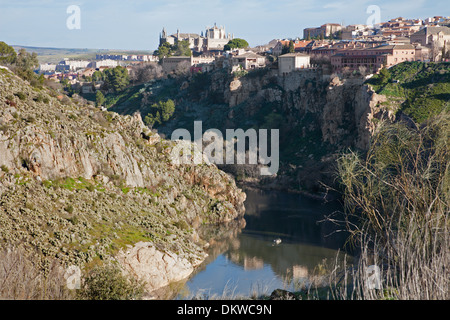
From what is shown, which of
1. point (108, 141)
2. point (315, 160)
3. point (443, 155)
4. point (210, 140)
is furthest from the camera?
point (210, 140)

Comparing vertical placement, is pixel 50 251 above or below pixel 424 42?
below

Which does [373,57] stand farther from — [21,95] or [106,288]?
[106,288]

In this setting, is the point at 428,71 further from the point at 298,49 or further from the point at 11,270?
the point at 11,270

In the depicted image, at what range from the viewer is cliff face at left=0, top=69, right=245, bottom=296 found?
35.0m

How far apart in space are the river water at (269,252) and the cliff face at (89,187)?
6.45 feet

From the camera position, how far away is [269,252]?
143 ft

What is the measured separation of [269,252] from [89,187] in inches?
535

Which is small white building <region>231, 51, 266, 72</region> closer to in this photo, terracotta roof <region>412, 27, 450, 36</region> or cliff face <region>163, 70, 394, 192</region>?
cliff face <region>163, 70, 394, 192</region>

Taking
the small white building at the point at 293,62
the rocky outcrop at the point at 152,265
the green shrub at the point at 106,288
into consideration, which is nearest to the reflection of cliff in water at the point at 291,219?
the rocky outcrop at the point at 152,265

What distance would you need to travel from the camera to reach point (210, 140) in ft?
256

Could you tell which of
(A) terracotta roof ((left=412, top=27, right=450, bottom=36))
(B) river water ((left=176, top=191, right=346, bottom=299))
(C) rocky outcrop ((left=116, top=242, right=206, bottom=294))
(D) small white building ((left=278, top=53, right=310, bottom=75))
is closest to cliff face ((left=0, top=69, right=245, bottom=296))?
(C) rocky outcrop ((left=116, top=242, right=206, bottom=294))

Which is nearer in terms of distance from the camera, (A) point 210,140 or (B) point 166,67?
(A) point 210,140
